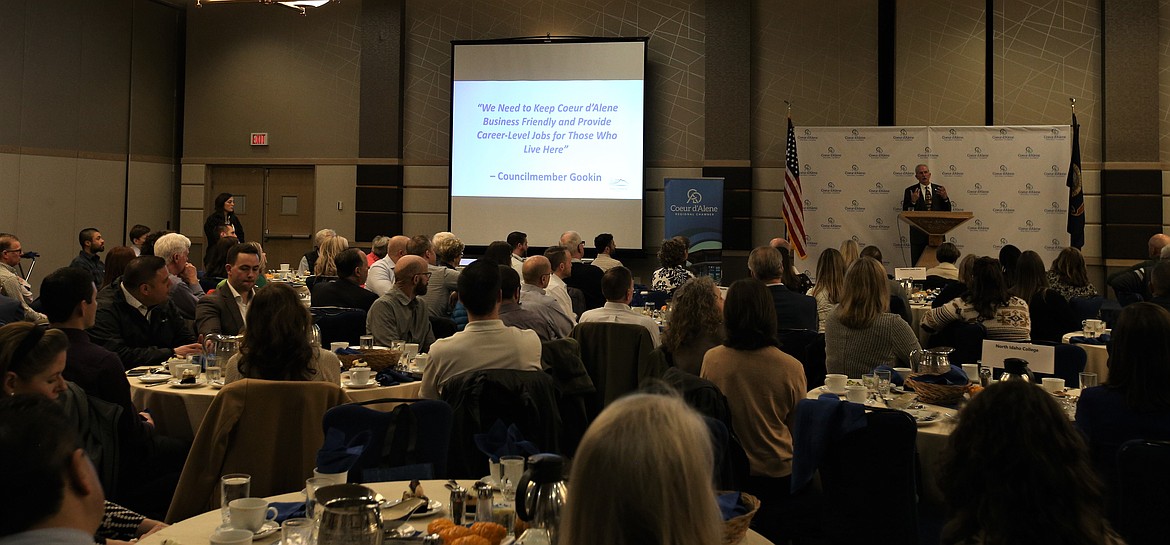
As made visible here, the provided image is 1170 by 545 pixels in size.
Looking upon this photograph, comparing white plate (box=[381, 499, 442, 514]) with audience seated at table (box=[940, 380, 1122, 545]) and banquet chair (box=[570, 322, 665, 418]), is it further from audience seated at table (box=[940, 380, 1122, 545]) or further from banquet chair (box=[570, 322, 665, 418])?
banquet chair (box=[570, 322, 665, 418])

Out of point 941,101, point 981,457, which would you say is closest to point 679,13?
point 941,101

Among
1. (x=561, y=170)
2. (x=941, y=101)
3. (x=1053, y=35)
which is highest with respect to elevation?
(x=1053, y=35)

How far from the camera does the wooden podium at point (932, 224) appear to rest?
37.4 feet

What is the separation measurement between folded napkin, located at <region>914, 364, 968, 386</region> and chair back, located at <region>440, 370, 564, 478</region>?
1.69 meters

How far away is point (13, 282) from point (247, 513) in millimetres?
6410

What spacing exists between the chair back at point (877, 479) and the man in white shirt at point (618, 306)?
2.42 meters

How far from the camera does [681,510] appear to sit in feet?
4.35

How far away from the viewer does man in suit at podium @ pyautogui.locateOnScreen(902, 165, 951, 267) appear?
11898mm

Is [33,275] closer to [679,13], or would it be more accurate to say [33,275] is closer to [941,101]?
[679,13]

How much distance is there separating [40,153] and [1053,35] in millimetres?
13350

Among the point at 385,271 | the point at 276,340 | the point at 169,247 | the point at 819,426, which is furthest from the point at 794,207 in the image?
the point at 276,340

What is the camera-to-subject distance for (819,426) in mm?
3215

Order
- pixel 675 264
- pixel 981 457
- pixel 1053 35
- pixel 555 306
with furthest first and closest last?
1. pixel 1053 35
2. pixel 675 264
3. pixel 555 306
4. pixel 981 457

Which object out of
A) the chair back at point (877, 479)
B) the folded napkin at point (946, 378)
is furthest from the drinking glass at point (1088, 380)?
the chair back at point (877, 479)
